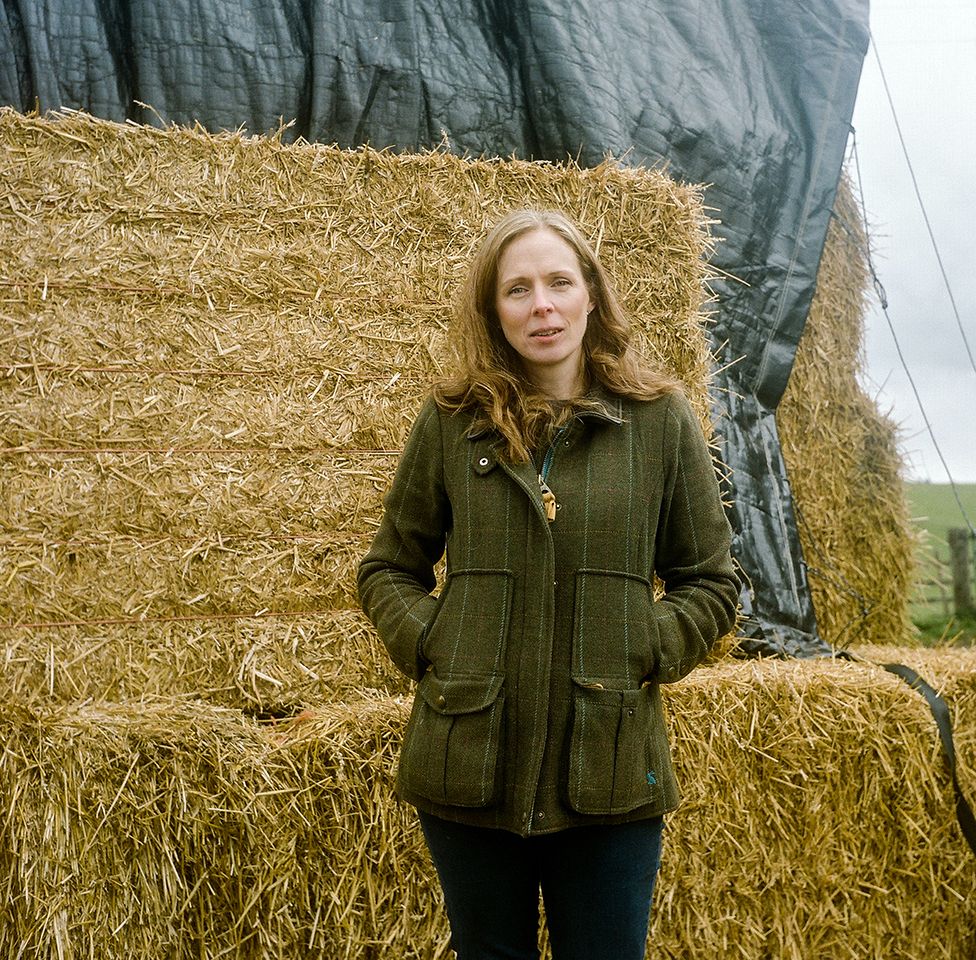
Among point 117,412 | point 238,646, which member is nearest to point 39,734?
point 238,646

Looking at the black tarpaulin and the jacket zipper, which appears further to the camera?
the black tarpaulin

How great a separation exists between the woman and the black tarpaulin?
1404 millimetres

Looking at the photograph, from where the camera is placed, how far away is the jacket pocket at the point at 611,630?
1.39 meters

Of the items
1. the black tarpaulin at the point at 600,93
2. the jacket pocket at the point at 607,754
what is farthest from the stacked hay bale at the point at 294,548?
the jacket pocket at the point at 607,754

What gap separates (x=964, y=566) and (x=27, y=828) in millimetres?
3831

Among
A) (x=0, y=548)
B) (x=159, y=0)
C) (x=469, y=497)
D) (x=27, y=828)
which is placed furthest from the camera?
(x=159, y=0)

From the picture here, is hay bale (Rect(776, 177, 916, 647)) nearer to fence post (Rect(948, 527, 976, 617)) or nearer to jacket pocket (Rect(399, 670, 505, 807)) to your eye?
fence post (Rect(948, 527, 976, 617))

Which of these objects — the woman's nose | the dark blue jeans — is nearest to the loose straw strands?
the dark blue jeans

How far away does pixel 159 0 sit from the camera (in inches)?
106

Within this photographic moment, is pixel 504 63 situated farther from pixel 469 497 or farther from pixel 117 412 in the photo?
pixel 469 497

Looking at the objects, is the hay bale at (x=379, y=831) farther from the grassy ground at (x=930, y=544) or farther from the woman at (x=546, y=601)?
the grassy ground at (x=930, y=544)

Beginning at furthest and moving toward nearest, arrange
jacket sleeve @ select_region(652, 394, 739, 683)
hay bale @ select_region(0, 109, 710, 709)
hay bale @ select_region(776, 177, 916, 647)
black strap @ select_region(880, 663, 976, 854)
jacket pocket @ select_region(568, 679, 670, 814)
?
hay bale @ select_region(776, 177, 916, 647) < black strap @ select_region(880, 663, 976, 854) < hay bale @ select_region(0, 109, 710, 709) < jacket sleeve @ select_region(652, 394, 739, 683) < jacket pocket @ select_region(568, 679, 670, 814)

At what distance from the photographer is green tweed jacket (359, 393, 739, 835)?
4.47ft

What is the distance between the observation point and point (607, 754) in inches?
53.5
